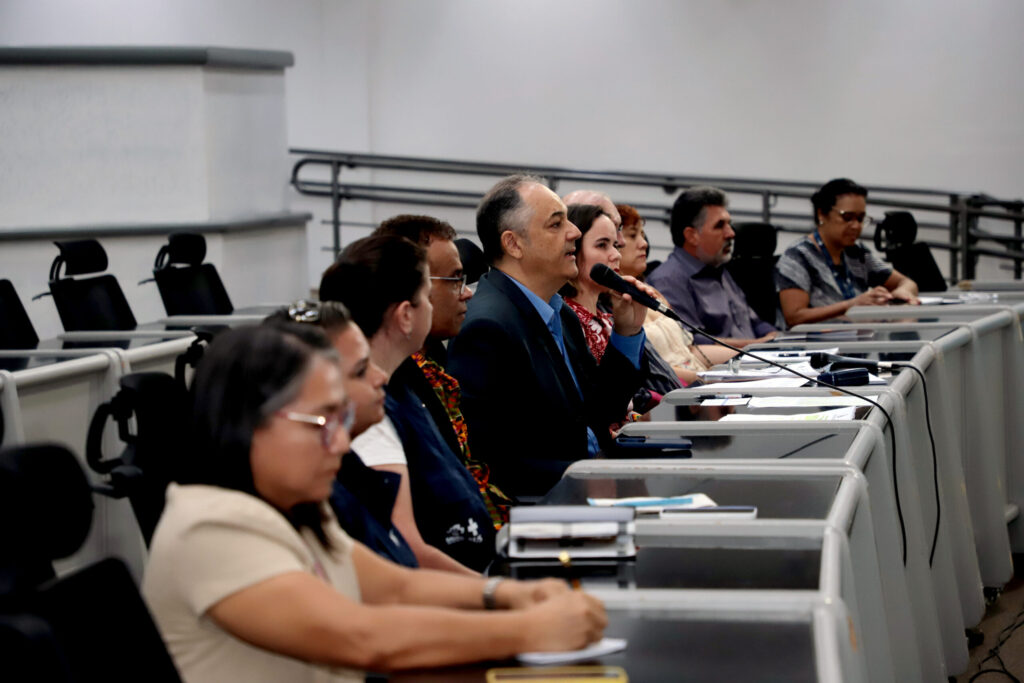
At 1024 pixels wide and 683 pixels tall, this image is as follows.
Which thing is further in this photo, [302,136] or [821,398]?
[302,136]

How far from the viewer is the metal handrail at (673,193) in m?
6.96

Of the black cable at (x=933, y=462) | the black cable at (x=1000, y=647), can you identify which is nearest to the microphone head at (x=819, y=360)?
the black cable at (x=933, y=462)

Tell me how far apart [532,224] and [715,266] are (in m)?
1.97

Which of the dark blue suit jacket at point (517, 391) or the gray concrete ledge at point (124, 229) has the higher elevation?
the gray concrete ledge at point (124, 229)

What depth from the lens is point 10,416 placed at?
10.1 feet

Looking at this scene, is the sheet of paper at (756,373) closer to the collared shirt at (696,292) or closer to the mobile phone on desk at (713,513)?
the collared shirt at (696,292)

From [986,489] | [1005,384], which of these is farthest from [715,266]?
[986,489]

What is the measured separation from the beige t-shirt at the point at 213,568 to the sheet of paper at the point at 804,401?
5.59ft

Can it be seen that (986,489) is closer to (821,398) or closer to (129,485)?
(821,398)

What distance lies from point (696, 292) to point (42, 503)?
3648mm

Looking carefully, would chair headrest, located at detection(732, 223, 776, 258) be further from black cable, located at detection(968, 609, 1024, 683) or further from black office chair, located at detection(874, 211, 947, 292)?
black cable, located at detection(968, 609, 1024, 683)

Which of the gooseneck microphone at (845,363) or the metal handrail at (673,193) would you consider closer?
the gooseneck microphone at (845,363)

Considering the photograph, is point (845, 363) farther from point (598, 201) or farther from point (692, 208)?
point (692, 208)

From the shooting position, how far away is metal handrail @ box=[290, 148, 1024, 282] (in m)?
6.96
